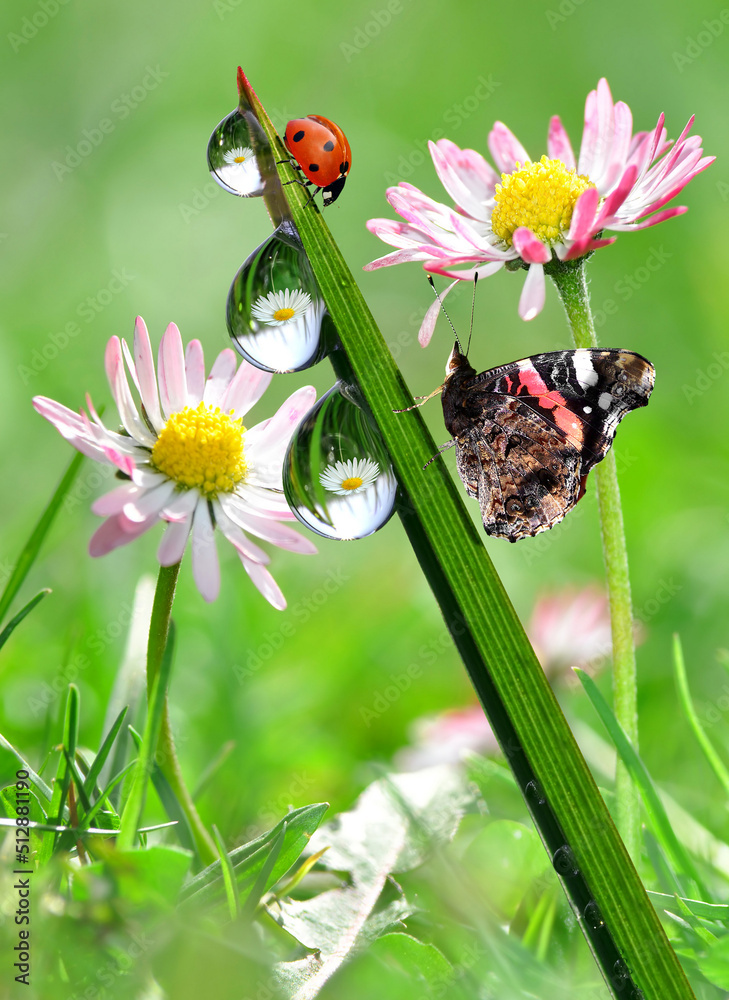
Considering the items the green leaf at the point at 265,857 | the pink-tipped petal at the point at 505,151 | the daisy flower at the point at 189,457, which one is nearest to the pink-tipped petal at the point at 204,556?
the daisy flower at the point at 189,457

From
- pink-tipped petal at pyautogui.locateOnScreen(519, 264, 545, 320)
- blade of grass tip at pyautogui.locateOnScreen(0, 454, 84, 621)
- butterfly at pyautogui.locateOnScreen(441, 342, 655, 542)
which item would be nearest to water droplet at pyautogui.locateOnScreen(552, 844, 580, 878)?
butterfly at pyautogui.locateOnScreen(441, 342, 655, 542)

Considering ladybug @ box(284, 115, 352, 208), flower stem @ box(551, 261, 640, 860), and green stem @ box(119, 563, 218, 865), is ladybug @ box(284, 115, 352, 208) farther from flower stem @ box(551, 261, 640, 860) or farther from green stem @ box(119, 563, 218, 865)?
green stem @ box(119, 563, 218, 865)

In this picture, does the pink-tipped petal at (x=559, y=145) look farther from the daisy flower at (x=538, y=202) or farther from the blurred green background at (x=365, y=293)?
the blurred green background at (x=365, y=293)

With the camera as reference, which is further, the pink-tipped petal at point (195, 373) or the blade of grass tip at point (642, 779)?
the pink-tipped petal at point (195, 373)

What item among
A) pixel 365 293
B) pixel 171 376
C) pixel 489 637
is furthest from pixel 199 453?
pixel 365 293

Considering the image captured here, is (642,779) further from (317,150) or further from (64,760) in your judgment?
(317,150)

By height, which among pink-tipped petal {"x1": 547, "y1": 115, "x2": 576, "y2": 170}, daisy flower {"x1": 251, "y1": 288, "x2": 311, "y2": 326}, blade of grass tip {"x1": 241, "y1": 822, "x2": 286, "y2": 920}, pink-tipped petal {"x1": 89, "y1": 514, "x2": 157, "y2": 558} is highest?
pink-tipped petal {"x1": 547, "y1": 115, "x2": 576, "y2": 170}

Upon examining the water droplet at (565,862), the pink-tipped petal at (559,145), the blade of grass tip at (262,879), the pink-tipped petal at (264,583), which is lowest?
the water droplet at (565,862)
